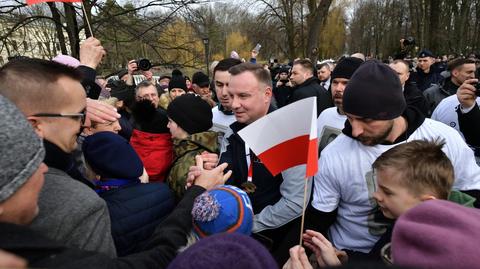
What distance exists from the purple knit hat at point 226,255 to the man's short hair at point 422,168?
94cm

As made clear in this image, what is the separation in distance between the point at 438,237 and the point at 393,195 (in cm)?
76

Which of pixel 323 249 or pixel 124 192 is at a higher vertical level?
pixel 124 192

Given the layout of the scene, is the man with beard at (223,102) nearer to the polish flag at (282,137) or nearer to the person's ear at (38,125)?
the polish flag at (282,137)

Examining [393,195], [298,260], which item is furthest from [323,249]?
[393,195]

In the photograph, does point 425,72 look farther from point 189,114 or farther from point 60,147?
point 60,147

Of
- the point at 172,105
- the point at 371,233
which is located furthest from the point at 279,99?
the point at 371,233

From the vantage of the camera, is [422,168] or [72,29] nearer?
[422,168]

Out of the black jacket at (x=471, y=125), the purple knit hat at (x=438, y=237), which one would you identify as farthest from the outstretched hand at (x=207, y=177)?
the black jacket at (x=471, y=125)

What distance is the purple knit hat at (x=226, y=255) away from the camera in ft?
3.10

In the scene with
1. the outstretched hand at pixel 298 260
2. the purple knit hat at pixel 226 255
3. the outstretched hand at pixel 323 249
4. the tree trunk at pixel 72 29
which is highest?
the tree trunk at pixel 72 29

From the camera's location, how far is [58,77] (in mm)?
1664

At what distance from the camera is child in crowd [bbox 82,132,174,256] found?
1721 millimetres

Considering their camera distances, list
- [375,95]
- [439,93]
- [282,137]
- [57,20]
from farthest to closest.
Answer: [57,20] → [439,93] → [375,95] → [282,137]

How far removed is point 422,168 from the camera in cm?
162
